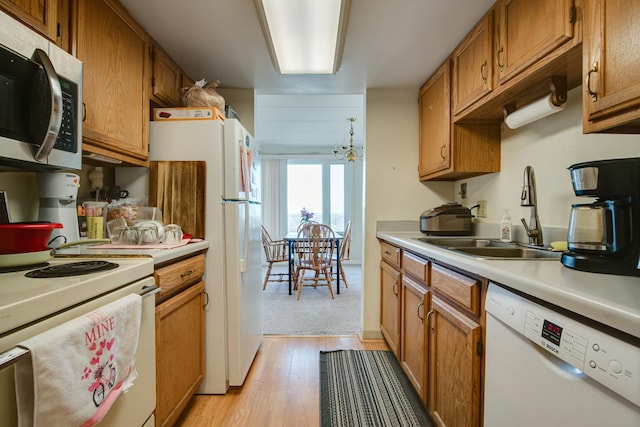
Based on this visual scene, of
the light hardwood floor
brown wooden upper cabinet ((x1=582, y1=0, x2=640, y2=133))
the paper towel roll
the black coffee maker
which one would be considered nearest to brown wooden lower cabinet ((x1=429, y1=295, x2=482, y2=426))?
the black coffee maker

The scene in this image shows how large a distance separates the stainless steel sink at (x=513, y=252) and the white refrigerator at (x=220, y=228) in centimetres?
124

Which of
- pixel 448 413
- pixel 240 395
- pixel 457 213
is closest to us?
pixel 448 413

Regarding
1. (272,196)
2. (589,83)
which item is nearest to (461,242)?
(589,83)

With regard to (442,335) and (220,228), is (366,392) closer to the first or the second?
(442,335)

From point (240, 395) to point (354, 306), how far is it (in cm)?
182

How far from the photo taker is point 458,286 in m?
1.11

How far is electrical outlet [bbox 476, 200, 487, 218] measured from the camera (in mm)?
2027

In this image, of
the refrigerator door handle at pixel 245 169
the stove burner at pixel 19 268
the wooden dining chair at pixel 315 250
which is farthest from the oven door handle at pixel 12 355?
the wooden dining chair at pixel 315 250

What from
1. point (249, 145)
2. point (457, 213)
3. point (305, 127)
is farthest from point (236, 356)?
point (305, 127)

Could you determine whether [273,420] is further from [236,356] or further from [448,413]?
[448,413]

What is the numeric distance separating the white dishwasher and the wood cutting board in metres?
1.46

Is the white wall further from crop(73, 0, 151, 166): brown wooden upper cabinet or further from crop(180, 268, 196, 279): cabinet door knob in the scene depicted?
crop(73, 0, 151, 166): brown wooden upper cabinet

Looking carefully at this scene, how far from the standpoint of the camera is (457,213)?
200 cm

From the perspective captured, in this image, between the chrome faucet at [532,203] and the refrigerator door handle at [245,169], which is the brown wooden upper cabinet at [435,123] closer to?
the chrome faucet at [532,203]
